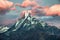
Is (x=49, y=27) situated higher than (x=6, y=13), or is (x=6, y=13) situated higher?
(x=6, y=13)

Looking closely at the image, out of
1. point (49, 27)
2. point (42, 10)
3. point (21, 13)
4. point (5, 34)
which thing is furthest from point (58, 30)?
point (5, 34)

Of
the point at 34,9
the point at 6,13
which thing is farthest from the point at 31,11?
the point at 6,13

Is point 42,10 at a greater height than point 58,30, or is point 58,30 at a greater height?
point 42,10

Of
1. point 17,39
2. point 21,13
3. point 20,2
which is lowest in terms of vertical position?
point 17,39

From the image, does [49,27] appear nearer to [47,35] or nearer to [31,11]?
[47,35]

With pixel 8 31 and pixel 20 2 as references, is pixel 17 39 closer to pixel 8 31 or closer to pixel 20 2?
pixel 8 31

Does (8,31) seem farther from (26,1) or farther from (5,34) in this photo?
(26,1)
